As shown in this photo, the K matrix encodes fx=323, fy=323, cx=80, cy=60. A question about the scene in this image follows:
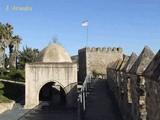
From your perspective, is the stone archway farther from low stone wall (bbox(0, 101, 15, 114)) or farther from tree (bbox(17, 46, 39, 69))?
tree (bbox(17, 46, 39, 69))

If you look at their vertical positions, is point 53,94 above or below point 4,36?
below

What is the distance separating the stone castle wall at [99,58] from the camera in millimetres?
50719

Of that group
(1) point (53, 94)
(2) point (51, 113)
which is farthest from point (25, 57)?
(2) point (51, 113)

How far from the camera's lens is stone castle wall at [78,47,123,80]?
5072 centimetres

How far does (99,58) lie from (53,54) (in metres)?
26.0

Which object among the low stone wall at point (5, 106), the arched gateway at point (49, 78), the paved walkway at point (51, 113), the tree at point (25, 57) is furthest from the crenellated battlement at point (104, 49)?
the low stone wall at point (5, 106)

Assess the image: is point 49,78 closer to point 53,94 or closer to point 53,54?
point 53,54

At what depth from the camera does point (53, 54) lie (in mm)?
25859

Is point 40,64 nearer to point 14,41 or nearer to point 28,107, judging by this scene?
point 28,107

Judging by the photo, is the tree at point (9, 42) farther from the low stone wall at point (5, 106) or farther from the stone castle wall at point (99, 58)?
the low stone wall at point (5, 106)

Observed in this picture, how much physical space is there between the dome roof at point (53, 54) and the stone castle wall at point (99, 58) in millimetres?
23880

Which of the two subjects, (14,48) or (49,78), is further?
(14,48)

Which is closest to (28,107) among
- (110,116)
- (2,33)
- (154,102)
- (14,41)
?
(110,116)

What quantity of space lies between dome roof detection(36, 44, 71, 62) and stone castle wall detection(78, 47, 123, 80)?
2388cm
